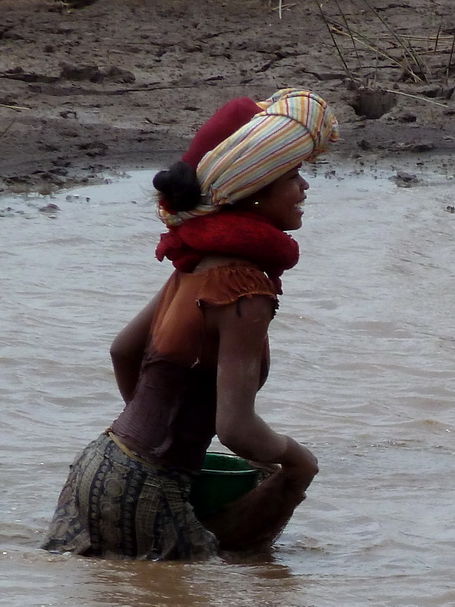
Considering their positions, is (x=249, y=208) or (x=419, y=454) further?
(x=419, y=454)

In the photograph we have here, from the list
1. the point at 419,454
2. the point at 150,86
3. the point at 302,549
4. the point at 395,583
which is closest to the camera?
the point at 395,583

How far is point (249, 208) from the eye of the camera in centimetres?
279

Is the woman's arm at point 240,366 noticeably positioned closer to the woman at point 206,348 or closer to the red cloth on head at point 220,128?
the woman at point 206,348

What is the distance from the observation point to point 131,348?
3.03m

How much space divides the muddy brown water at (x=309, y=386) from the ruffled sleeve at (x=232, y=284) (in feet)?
2.18

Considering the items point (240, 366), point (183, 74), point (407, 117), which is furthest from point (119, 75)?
point (240, 366)

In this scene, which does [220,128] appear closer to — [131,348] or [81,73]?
[131,348]

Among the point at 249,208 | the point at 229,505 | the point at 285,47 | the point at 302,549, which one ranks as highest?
the point at 285,47

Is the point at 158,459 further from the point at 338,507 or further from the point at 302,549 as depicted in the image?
the point at 338,507

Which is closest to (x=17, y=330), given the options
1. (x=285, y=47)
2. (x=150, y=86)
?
(x=150, y=86)

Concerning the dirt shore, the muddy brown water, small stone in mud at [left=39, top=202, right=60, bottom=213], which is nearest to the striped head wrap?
the muddy brown water

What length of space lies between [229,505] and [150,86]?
6.84m

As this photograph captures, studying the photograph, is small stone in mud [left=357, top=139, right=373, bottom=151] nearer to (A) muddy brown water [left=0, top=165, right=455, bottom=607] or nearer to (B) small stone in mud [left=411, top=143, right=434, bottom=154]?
(B) small stone in mud [left=411, top=143, right=434, bottom=154]

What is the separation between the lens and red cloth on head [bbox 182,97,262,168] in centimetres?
276
